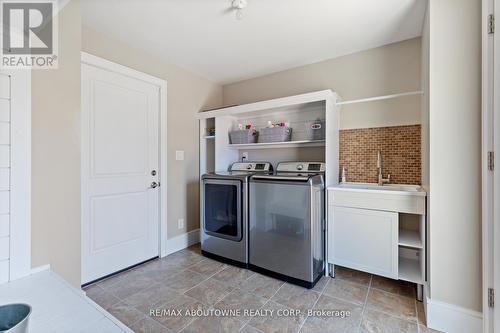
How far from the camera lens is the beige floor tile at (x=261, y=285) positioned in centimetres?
201

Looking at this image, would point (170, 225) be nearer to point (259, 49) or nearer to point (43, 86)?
point (43, 86)

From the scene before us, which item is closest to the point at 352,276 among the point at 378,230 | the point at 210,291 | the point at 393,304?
the point at 393,304

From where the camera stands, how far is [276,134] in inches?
106

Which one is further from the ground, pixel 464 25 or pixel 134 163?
pixel 464 25

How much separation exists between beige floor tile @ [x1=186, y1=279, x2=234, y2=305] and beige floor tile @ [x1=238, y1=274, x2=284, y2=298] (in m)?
0.15

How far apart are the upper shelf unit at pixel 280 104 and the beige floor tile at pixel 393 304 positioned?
1.76 metres

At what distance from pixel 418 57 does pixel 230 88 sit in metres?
2.31

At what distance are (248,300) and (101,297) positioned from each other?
122 cm

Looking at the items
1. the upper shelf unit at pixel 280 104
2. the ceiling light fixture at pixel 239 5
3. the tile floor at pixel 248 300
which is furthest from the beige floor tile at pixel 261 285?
the ceiling light fixture at pixel 239 5

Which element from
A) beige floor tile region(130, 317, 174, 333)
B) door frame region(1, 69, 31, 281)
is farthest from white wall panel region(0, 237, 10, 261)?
beige floor tile region(130, 317, 174, 333)

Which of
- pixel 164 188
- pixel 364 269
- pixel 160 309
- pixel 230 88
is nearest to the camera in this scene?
pixel 160 309

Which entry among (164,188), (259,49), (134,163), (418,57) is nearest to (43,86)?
(134,163)

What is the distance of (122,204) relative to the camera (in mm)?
2363

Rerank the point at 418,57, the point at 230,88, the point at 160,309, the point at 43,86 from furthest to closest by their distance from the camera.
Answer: the point at 230,88
the point at 418,57
the point at 160,309
the point at 43,86
